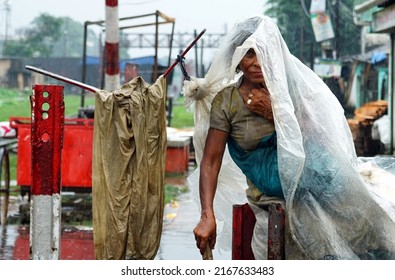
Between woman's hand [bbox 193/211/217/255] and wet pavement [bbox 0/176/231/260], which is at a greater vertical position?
woman's hand [bbox 193/211/217/255]

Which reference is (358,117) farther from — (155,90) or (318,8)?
(155,90)

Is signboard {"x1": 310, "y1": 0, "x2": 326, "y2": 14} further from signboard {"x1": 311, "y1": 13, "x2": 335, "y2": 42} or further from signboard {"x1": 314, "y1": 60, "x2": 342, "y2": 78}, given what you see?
signboard {"x1": 314, "y1": 60, "x2": 342, "y2": 78}

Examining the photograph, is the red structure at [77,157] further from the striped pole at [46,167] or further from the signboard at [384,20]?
the signboard at [384,20]

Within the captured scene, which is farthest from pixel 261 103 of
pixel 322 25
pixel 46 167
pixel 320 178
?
pixel 322 25

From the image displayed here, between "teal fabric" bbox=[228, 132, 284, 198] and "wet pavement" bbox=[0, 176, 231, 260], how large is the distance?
274cm

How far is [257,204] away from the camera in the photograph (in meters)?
4.11

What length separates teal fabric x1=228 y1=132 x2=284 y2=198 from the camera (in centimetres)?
404

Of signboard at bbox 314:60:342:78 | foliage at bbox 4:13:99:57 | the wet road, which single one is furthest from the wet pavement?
foliage at bbox 4:13:99:57

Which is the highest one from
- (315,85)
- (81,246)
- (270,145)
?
(315,85)

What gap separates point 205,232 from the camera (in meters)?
3.96

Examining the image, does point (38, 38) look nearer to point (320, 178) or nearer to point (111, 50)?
point (111, 50)

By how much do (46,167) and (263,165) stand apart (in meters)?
1.03

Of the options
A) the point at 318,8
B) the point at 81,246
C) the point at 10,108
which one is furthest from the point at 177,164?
the point at 10,108

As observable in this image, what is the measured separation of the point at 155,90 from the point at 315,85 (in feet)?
2.81
